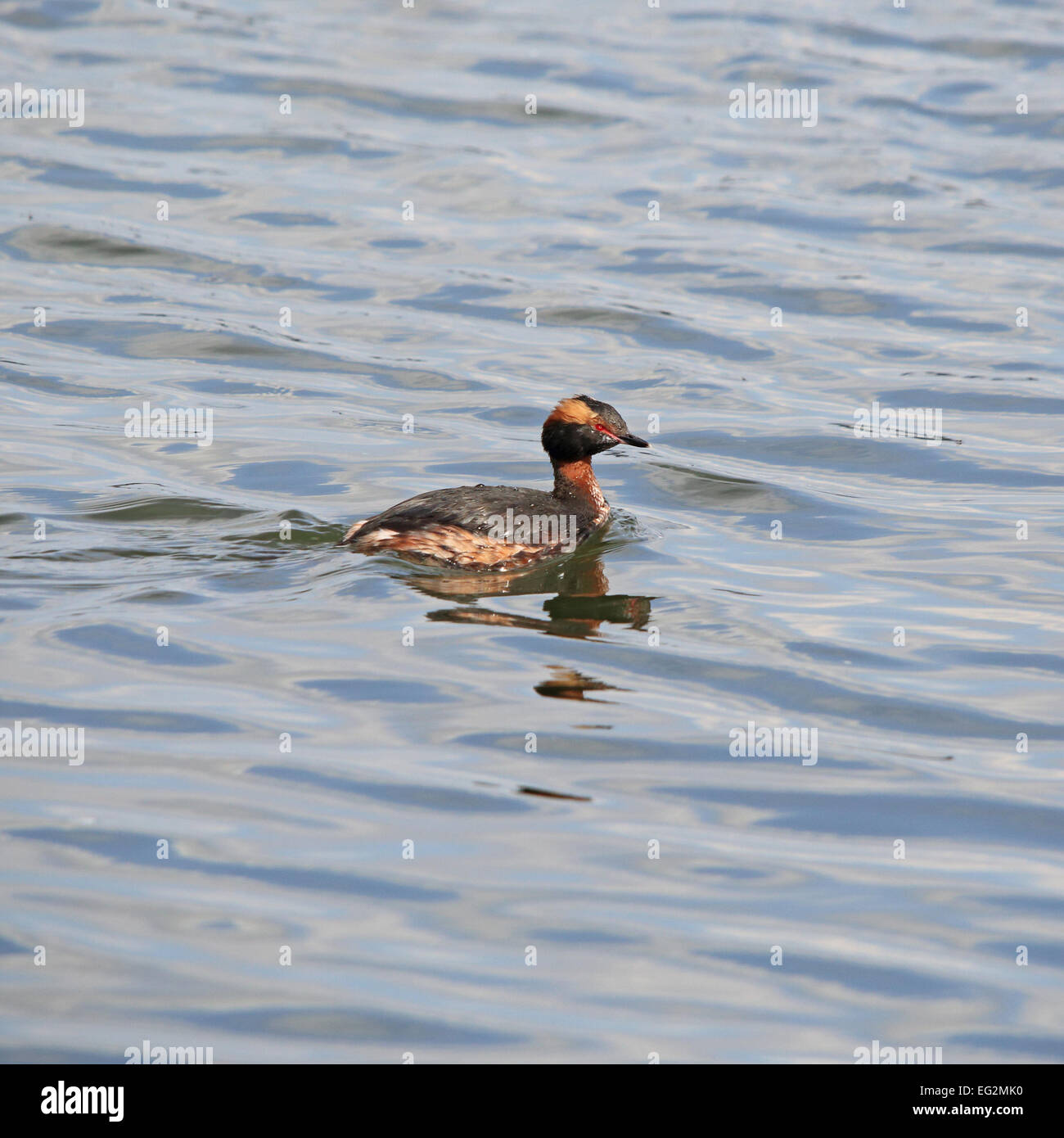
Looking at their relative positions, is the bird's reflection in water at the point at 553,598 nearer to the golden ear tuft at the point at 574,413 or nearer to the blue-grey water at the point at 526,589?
the blue-grey water at the point at 526,589

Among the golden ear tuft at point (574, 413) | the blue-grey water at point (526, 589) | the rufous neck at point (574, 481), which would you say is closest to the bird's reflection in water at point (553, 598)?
the blue-grey water at point (526, 589)

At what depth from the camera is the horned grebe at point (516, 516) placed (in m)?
10.4

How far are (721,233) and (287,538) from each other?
37.7ft

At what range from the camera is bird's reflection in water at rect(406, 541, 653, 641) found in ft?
32.3

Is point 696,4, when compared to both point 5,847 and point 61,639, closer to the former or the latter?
point 61,639

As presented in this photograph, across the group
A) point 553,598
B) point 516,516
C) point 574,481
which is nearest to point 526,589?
point 553,598

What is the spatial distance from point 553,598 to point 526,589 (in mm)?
212

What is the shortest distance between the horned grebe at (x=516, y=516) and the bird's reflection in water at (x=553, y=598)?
0.12 metres

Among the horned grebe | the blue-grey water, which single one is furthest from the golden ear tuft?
the blue-grey water

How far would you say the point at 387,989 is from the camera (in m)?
6.18

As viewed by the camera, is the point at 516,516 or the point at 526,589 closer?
the point at 526,589

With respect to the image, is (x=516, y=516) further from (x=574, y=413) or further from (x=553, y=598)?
(x=574, y=413)

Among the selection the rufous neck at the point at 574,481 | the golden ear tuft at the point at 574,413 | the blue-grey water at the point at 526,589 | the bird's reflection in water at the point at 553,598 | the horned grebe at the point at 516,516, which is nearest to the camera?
the blue-grey water at the point at 526,589

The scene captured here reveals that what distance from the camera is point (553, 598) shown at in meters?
10.5
